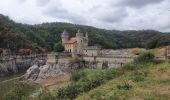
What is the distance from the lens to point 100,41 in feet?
535

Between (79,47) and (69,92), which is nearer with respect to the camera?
(69,92)

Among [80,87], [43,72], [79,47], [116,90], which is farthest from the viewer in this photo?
[79,47]

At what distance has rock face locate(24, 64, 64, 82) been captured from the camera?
75875mm

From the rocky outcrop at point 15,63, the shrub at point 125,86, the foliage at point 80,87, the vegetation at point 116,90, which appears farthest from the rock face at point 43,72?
the shrub at point 125,86

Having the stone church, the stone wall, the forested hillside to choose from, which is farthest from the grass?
the forested hillside

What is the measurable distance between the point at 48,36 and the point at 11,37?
132 ft

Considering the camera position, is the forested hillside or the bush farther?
the forested hillside

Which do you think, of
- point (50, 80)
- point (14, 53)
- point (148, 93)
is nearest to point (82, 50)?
point (50, 80)

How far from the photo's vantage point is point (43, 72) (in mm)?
77938

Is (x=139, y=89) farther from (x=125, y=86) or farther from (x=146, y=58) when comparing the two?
(x=146, y=58)

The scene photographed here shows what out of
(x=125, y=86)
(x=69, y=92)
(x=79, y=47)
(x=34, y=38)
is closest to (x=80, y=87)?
Answer: (x=69, y=92)

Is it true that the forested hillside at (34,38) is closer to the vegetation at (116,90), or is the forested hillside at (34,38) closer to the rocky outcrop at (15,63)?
the rocky outcrop at (15,63)

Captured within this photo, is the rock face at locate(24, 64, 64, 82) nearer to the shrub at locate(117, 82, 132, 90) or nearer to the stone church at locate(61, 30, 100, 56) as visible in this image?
the stone church at locate(61, 30, 100, 56)

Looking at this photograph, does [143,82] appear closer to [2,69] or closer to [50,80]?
[50,80]
